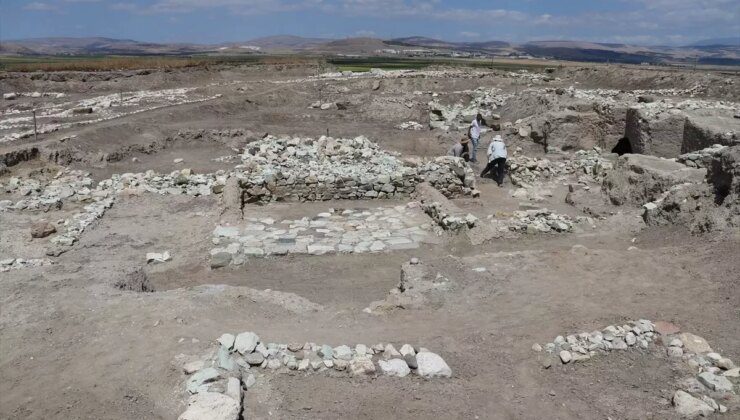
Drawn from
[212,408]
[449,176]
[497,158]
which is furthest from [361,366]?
[497,158]

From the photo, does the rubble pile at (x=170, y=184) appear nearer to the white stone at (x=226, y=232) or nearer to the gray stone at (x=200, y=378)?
the white stone at (x=226, y=232)

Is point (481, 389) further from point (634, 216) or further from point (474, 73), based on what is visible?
point (474, 73)

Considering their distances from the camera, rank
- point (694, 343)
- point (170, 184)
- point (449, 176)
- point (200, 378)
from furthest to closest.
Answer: point (170, 184) → point (449, 176) → point (694, 343) → point (200, 378)

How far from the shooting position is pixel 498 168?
46.6ft

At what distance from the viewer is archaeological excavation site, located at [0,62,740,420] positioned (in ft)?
16.1

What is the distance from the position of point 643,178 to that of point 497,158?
377 cm

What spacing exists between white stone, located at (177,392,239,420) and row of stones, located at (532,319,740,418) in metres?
3.25

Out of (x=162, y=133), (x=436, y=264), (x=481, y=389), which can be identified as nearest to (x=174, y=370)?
(x=481, y=389)

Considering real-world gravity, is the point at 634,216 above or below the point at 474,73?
below

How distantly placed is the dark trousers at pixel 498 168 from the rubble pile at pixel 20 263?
1072 cm

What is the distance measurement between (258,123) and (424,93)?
1275 centimetres

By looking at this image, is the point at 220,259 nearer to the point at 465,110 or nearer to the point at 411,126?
the point at 411,126

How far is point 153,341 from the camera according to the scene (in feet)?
18.2

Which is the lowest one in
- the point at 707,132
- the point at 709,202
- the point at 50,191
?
the point at 50,191
